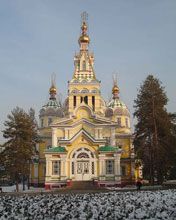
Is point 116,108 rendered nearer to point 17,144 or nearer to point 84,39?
point 84,39

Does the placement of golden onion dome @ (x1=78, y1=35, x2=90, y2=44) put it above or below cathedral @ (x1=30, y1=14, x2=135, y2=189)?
above

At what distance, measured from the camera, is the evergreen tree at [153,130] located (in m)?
37.7

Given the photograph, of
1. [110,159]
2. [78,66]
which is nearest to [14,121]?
[110,159]

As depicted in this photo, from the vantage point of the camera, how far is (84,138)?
45.1m

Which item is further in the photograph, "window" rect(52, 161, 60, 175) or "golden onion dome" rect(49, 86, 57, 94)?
"golden onion dome" rect(49, 86, 57, 94)

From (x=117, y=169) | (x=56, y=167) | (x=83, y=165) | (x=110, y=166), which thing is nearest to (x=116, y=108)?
(x=110, y=166)

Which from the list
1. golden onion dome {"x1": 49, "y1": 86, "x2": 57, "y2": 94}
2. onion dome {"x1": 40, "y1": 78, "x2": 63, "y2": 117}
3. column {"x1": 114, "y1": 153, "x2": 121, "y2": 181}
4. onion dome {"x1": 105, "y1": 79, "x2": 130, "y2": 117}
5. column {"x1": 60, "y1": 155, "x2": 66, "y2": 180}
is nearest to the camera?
column {"x1": 114, "y1": 153, "x2": 121, "y2": 181}

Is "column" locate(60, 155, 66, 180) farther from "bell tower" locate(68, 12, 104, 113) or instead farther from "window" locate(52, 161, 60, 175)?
"bell tower" locate(68, 12, 104, 113)

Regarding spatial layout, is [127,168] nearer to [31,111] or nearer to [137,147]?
[137,147]

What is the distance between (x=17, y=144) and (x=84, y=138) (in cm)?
944

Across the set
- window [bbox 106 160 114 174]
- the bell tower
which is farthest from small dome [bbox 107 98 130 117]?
window [bbox 106 160 114 174]

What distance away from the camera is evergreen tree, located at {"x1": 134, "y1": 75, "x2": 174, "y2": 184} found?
124 feet

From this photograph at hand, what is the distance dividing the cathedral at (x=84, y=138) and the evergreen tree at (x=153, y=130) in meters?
5.40

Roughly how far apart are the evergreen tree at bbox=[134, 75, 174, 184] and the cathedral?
213 inches
